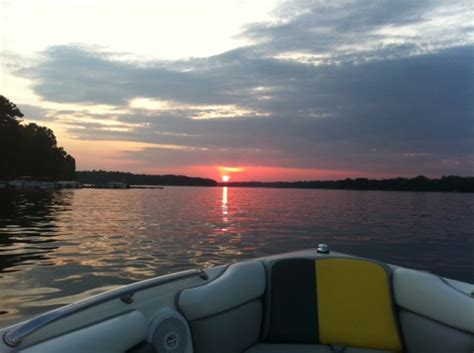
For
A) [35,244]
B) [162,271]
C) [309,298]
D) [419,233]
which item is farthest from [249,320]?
[419,233]

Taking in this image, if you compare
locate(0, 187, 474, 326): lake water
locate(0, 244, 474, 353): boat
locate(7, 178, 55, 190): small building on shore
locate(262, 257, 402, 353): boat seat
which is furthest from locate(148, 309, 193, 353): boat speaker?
locate(7, 178, 55, 190): small building on shore

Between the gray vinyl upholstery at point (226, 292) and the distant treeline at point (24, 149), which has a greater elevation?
the distant treeline at point (24, 149)

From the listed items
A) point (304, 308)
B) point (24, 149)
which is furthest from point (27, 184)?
point (304, 308)

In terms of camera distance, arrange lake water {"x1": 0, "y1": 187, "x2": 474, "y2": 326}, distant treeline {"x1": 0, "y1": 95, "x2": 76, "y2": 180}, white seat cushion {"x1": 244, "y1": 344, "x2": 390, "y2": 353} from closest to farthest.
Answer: white seat cushion {"x1": 244, "y1": 344, "x2": 390, "y2": 353} < lake water {"x1": 0, "y1": 187, "x2": 474, "y2": 326} < distant treeline {"x1": 0, "y1": 95, "x2": 76, "y2": 180}

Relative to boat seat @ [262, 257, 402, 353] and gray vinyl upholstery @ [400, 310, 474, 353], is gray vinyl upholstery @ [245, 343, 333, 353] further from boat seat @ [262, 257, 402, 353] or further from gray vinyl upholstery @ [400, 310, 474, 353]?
gray vinyl upholstery @ [400, 310, 474, 353]

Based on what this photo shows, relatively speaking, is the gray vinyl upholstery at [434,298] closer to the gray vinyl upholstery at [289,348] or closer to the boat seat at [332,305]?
the boat seat at [332,305]

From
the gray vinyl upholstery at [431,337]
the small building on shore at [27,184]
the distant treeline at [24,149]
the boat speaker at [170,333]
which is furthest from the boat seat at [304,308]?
the small building on shore at [27,184]

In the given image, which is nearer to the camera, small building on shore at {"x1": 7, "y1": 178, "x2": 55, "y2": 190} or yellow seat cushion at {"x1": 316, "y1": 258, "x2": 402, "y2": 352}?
yellow seat cushion at {"x1": 316, "y1": 258, "x2": 402, "y2": 352}

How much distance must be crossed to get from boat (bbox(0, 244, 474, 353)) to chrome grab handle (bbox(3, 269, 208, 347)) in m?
0.01

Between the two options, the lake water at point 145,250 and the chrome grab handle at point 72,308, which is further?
the lake water at point 145,250

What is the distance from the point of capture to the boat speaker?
339 centimetres

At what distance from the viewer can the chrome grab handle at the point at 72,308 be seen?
2.71 metres

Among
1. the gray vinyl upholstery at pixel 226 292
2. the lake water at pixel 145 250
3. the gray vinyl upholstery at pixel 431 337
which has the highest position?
the gray vinyl upholstery at pixel 226 292

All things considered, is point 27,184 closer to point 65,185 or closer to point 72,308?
point 65,185
